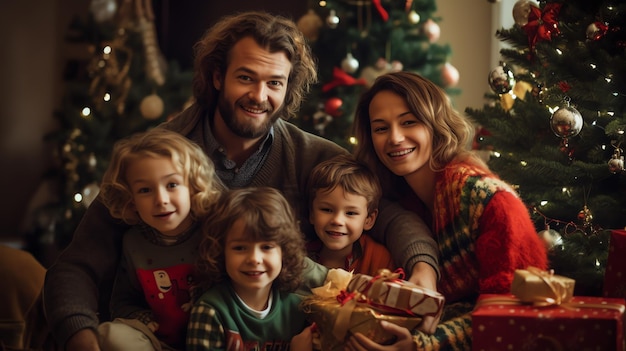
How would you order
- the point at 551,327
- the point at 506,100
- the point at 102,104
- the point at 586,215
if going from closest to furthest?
1. the point at 551,327
2. the point at 586,215
3. the point at 506,100
4. the point at 102,104

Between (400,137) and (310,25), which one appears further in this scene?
(310,25)

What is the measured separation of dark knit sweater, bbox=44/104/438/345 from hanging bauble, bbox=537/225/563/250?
13.8 inches

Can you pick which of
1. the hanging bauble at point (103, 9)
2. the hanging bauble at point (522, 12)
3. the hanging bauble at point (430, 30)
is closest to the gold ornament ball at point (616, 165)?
the hanging bauble at point (522, 12)

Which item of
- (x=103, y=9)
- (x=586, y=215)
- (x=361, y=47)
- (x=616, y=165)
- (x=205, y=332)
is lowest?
(x=205, y=332)

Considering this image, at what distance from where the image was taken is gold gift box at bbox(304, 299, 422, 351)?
2.29 m

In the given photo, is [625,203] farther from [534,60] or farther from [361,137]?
[361,137]

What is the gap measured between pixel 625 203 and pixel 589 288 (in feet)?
0.96

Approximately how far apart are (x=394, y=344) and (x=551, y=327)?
0.40 m

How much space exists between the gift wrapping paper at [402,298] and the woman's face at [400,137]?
471mm

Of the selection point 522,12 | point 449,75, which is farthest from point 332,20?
point 522,12

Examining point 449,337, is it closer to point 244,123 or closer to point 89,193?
point 244,123

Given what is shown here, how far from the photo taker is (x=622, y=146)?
Result: 2.73 metres

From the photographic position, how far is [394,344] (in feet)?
7.52

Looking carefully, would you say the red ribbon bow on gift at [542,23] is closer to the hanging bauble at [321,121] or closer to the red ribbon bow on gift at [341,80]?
the red ribbon bow on gift at [341,80]
